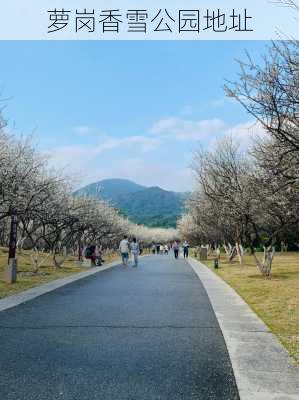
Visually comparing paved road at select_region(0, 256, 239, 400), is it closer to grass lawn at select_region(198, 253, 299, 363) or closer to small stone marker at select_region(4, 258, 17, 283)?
grass lawn at select_region(198, 253, 299, 363)

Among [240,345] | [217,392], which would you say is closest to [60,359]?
[217,392]

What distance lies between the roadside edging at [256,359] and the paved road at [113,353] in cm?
16

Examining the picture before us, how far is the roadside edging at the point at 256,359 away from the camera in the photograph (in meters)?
5.10

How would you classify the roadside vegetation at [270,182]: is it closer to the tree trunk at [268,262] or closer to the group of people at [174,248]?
the tree trunk at [268,262]

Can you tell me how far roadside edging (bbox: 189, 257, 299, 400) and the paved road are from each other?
0.54ft

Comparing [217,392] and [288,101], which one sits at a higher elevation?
[288,101]

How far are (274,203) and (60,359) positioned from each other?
48.0ft

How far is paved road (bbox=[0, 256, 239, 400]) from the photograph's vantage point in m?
5.05

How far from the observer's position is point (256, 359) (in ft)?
A: 21.4

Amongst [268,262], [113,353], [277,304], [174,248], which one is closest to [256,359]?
Result: [113,353]

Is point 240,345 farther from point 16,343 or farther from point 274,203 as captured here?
point 274,203

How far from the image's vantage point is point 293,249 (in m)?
66.9

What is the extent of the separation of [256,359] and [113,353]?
1.96 metres

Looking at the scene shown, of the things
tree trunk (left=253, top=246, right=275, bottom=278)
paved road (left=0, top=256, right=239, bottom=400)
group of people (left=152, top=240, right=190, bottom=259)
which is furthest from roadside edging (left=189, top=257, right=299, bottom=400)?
group of people (left=152, top=240, right=190, bottom=259)
